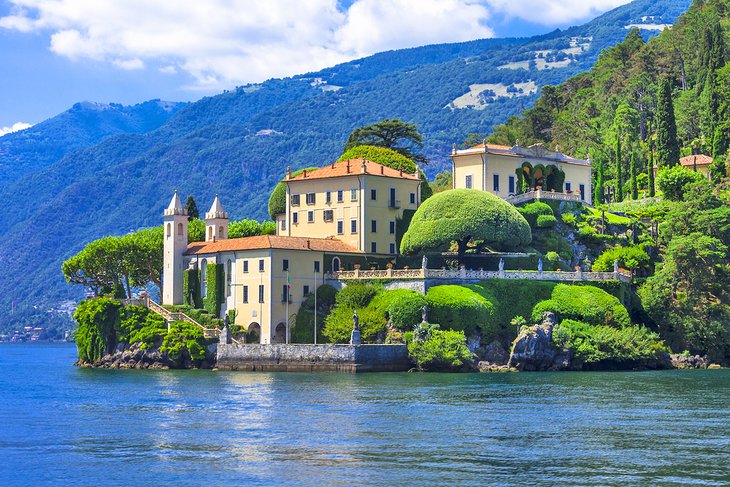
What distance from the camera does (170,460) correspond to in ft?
143

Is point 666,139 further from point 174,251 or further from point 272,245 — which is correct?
point 174,251

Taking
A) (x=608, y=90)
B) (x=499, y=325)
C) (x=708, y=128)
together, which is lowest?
(x=499, y=325)

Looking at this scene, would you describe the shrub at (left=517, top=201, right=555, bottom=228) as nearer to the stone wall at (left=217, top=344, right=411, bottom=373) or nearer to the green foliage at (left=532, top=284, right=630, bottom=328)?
the green foliage at (left=532, top=284, right=630, bottom=328)

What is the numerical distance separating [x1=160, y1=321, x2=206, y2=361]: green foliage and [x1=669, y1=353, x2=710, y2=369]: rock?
3245 centimetres

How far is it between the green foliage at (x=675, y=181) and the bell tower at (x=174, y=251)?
3885 centimetres

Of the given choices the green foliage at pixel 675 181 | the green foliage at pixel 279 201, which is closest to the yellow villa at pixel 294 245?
the green foliage at pixel 279 201

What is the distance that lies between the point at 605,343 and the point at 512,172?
928 inches

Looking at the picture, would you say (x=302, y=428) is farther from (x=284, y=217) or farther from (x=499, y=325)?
(x=284, y=217)

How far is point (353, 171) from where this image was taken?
95.6 meters

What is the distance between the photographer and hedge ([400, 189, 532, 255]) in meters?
88.3

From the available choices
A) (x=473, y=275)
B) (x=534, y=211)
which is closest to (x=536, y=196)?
(x=534, y=211)

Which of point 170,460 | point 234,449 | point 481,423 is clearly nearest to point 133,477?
point 170,460

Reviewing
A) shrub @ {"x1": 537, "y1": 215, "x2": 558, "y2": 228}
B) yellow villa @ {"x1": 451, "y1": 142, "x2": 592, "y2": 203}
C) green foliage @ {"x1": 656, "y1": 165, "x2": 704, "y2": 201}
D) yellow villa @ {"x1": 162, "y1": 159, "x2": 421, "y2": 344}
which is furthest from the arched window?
green foliage @ {"x1": 656, "y1": 165, "x2": 704, "y2": 201}

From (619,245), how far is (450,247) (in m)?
14.5
